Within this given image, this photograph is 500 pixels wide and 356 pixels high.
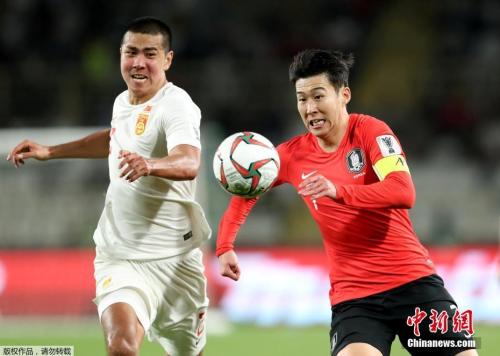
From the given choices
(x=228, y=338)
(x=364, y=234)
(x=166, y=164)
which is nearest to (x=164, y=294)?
(x=166, y=164)

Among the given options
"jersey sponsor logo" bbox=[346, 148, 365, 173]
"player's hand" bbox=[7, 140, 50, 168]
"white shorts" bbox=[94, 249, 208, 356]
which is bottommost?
"white shorts" bbox=[94, 249, 208, 356]

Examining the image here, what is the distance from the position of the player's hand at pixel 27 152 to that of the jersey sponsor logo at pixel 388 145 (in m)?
2.20

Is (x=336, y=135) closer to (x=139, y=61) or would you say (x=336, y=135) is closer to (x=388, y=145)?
(x=388, y=145)

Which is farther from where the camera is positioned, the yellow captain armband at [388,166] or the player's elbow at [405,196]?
the yellow captain armband at [388,166]

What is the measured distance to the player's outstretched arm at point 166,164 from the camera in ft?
15.3

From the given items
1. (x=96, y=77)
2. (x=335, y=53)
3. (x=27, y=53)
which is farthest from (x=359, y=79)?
(x=335, y=53)

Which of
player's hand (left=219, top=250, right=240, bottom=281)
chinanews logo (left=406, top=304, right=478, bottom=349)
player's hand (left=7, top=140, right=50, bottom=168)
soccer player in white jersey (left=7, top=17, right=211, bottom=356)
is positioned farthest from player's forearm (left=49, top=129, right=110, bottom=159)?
chinanews logo (left=406, top=304, right=478, bottom=349)

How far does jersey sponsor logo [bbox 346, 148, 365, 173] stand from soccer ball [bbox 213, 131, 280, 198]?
0.40m

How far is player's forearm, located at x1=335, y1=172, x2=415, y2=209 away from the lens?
198 inches

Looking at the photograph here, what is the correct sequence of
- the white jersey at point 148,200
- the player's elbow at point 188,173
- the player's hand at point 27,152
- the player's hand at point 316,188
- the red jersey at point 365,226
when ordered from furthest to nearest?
1. the player's hand at point 27,152
2. the white jersey at point 148,200
3. the red jersey at point 365,226
4. the player's elbow at point 188,173
5. the player's hand at point 316,188

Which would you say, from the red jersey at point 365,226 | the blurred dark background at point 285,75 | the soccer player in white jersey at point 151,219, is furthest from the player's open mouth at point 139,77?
the blurred dark background at point 285,75

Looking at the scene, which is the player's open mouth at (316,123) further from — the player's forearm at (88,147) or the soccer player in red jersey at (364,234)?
the player's forearm at (88,147)

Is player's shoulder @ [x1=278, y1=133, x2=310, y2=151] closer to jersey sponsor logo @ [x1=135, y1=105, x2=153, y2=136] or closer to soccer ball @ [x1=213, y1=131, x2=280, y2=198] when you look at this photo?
soccer ball @ [x1=213, y1=131, x2=280, y2=198]

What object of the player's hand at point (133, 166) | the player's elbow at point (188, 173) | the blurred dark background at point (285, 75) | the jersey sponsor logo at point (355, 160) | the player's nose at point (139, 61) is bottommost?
the player's hand at point (133, 166)
